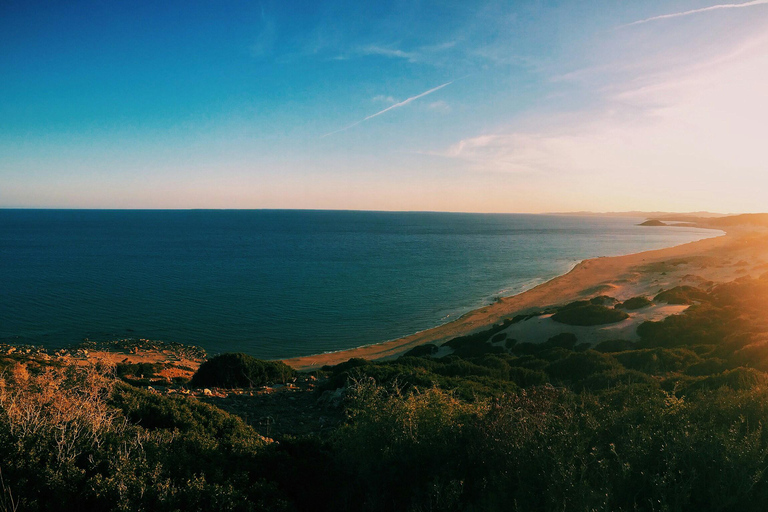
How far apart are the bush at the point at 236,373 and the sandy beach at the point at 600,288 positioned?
26.1ft

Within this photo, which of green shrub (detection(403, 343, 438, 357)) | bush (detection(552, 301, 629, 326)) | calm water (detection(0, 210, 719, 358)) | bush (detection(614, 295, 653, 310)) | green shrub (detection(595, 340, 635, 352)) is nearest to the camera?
green shrub (detection(595, 340, 635, 352))

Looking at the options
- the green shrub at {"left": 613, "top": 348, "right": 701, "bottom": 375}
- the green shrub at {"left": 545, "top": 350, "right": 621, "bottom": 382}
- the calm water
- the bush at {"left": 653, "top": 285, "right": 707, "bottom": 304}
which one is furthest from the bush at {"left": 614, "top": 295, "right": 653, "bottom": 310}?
the calm water

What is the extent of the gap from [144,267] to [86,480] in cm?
6169

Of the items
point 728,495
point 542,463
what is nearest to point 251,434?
point 542,463

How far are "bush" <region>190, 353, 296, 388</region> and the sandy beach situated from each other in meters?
7.96

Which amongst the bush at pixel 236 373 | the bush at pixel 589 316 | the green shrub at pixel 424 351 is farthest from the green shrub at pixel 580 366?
the bush at pixel 236 373

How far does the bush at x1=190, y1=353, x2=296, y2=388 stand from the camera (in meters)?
16.6

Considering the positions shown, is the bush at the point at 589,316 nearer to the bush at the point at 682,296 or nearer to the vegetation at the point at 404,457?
the bush at the point at 682,296

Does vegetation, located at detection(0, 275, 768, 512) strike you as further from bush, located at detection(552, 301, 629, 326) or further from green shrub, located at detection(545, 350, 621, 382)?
bush, located at detection(552, 301, 629, 326)

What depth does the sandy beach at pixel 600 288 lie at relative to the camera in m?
27.0

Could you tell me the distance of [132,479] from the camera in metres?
5.34

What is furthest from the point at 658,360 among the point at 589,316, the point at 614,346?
the point at 589,316

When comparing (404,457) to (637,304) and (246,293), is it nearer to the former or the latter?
(637,304)

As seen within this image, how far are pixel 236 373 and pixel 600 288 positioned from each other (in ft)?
134
